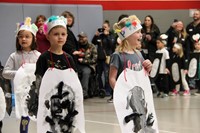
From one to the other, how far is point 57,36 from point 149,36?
23.0 ft

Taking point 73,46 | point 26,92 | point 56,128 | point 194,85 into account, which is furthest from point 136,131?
point 194,85

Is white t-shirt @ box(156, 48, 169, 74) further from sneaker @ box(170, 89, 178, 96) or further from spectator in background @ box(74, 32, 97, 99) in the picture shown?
spectator in background @ box(74, 32, 97, 99)

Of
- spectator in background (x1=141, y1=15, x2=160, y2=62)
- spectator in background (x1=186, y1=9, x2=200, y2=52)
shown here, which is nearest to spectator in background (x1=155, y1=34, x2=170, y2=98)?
spectator in background (x1=141, y1=15, x2=160, y2=62)

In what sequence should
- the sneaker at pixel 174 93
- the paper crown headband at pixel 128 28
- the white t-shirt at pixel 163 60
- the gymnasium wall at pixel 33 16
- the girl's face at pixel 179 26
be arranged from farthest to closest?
the girl's face at pixel 179 26, the sneaker at pixel 174 93, the white t-shirt at pixel 163 60, the gymnasium wall at pixel 33 16, the paper crown headband at pixel 128 28

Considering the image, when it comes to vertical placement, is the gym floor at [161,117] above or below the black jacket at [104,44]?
below

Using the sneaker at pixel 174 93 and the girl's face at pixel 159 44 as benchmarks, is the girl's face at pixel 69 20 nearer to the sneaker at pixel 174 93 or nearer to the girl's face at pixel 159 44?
the girl's face at pixel 159 44

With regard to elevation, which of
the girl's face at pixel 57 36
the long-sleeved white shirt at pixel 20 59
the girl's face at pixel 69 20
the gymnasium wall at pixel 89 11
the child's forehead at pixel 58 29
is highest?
the gymnasium wall at pixel 89 11

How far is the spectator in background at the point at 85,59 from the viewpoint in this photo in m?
10.7

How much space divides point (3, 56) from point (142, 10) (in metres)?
4.72

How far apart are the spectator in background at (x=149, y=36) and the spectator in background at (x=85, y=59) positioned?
4.32 ft

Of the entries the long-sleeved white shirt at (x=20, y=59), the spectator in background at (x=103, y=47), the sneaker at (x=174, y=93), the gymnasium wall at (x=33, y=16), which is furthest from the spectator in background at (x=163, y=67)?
the long-sleeved white shirt at (x=20, y=59)

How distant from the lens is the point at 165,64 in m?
11.0

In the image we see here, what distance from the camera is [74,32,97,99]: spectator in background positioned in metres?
10.7

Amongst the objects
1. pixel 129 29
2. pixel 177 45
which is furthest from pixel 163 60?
pixel 129 29
